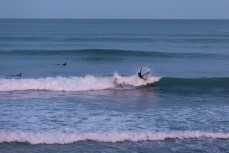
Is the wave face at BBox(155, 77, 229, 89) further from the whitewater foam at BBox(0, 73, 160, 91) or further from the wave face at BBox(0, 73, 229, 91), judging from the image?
the whitewater foam at BBox(0, 73, 160, 91)

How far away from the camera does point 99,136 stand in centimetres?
1070

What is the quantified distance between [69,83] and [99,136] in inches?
335

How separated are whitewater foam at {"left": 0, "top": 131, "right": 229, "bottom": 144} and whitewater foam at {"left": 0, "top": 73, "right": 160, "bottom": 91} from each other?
298 inches

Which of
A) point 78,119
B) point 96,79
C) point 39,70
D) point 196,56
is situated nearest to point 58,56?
point 39,70

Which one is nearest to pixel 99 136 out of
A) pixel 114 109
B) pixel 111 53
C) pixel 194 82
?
pixel 114 109

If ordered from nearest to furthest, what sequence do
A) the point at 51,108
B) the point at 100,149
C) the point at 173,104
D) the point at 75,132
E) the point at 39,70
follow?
1. the point at 100,149
2. the point at 75,132
3. the point at 51,108
4. the point at 173,104
5. the point at 39,70

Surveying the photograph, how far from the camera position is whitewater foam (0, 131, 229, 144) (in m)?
10.4

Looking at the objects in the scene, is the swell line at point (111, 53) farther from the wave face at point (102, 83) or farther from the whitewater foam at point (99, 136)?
the whitewater foam at point (99, 136)

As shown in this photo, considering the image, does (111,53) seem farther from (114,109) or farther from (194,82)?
(114,109)

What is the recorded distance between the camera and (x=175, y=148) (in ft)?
32.9

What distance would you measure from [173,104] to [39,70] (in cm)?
1070

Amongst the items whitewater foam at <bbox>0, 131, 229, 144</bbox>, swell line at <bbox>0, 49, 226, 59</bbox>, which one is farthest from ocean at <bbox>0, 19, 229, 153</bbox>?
swell line at <bbox>0, 49, 226, 59</bbox>

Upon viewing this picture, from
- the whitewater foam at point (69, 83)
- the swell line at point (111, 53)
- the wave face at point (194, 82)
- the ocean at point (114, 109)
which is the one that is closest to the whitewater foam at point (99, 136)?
the ocean at point (114, 109)

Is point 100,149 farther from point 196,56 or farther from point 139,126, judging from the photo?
point 196,56
